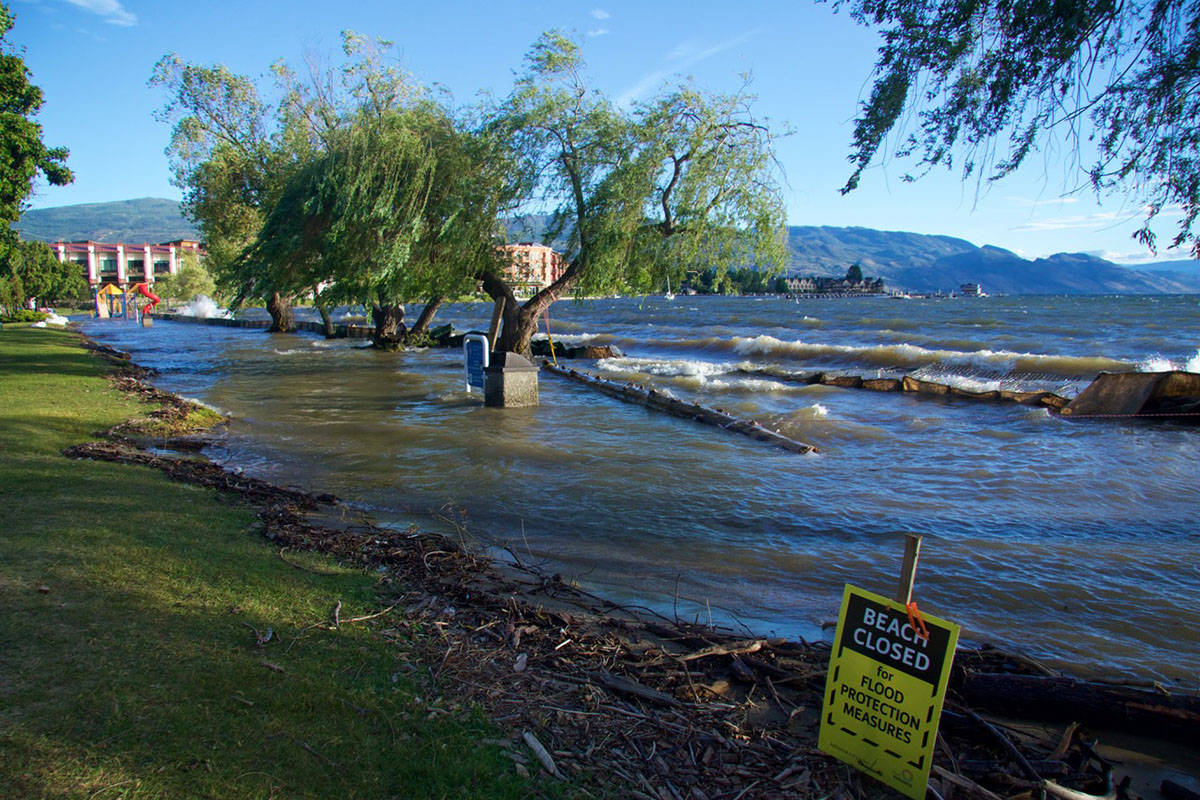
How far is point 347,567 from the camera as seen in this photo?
5.26 meters

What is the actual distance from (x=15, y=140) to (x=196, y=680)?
16.6m

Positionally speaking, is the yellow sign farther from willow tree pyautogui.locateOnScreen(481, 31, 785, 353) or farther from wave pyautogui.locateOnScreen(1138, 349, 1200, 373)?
wave pyautogui.locateOnScreen(1138, 349, 1200, 373)

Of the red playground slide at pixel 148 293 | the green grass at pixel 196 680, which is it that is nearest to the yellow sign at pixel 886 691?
the green grass at pixel 196 680

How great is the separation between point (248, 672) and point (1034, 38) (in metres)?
6.51

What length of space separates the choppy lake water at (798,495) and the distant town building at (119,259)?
13087 cm

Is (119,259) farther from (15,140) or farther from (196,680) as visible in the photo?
(196,680)

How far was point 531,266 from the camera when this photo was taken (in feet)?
74.1

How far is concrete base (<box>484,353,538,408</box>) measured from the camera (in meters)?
15.9

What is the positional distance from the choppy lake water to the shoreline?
782 mm

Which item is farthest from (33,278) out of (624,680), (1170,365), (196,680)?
(1170,365)

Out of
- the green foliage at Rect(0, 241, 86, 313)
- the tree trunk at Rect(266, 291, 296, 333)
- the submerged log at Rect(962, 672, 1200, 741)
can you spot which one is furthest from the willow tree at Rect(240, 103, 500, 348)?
the green foliage at Rect(0, 241, 86, 313)

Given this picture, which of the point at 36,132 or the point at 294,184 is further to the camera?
the point at 294,184

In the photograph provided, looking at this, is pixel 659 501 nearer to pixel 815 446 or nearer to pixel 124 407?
pixel 815 446

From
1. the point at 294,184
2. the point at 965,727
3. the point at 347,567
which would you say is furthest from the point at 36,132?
the point at 965,727
